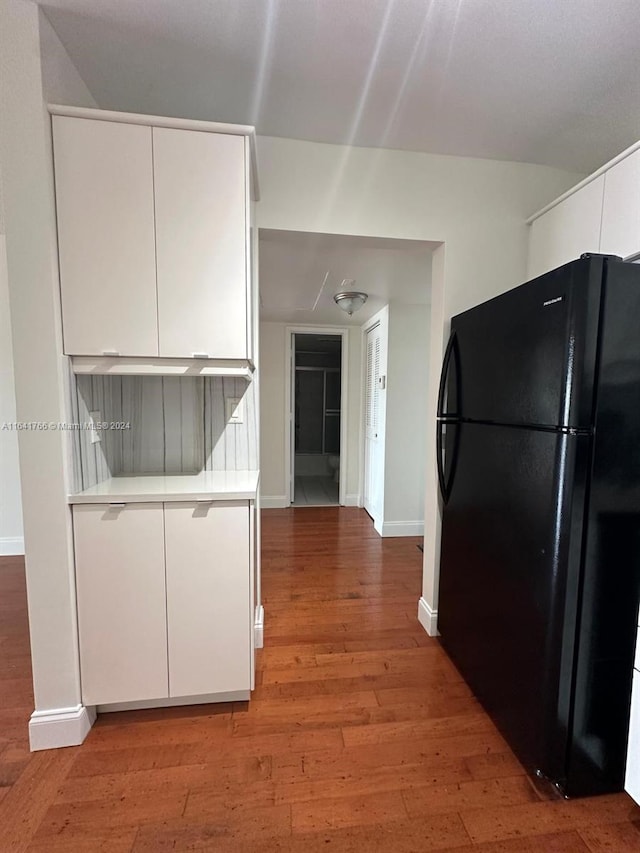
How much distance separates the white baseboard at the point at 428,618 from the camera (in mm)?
2064

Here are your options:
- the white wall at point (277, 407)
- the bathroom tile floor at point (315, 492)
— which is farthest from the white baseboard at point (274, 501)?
the bathroom tile floor at point (315, 492)

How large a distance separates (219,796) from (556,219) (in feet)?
8.75

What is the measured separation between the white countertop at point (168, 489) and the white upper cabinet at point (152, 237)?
0.53 meters

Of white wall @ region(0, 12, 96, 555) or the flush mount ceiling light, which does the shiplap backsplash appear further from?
the flush mount ceiling light

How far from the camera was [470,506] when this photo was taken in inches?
65.7

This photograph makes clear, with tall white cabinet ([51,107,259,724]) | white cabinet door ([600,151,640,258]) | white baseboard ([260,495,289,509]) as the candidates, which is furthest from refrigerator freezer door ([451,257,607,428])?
white baseboard ([260,495,289,509])

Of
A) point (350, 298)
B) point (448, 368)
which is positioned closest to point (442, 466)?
point (448, 368)

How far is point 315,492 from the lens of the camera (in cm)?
536

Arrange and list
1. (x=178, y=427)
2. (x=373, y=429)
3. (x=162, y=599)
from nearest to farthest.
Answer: (x=162, y=599)
(x=178, y=427)
(x=373, y=429)

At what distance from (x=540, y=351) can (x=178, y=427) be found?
1.59 meters

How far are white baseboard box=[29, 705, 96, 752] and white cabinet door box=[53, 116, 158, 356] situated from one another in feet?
4.47

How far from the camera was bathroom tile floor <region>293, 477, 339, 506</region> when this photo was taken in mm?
4806

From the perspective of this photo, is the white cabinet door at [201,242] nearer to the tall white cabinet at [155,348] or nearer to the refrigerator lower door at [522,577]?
the tall white cabinet at [155,348]

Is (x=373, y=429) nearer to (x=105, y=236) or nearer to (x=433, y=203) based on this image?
(x=433, y=203)
